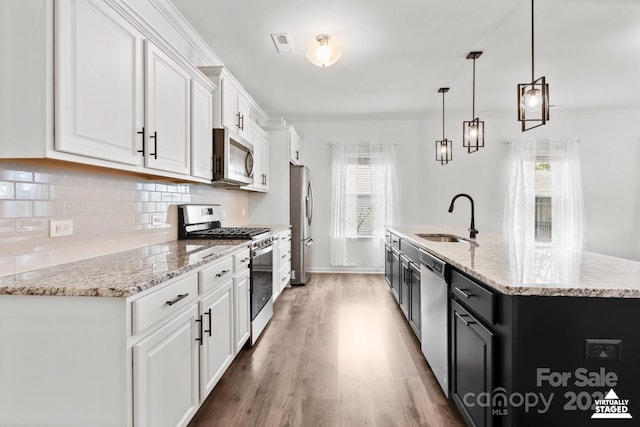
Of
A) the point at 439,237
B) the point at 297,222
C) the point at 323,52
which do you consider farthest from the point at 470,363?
the point at 297,222

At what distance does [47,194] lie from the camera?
1.55 metres

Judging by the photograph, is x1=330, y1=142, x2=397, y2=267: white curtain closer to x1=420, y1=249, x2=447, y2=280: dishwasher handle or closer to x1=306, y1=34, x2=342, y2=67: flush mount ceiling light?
x1=306, y1=34, x2=342, y2=67: flush mount ceiling light

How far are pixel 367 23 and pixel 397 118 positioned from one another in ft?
9.58

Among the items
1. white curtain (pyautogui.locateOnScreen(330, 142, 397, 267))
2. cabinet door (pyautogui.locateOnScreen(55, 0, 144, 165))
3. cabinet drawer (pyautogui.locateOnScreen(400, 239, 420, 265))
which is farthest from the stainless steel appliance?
white curtain (pyautogui.locateOnScreen(330, 142, 397, 267))

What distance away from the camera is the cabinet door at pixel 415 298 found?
8.70 feet

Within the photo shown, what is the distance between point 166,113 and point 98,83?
589 millimetres

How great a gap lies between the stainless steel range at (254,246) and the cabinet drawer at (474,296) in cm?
154

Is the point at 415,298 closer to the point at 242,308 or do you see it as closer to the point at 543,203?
the point at 242,308

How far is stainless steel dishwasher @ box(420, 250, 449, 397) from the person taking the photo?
6.33ft

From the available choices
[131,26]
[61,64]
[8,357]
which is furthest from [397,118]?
[8,357]

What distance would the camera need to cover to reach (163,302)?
4.53ft

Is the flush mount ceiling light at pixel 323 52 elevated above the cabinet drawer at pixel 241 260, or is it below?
above

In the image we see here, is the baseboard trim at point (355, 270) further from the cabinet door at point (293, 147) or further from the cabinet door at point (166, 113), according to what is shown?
the cabinet door at point (166, 113)

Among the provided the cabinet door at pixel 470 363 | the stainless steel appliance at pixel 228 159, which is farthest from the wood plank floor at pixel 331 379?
the stainless steel appliance at pixel 228 159
